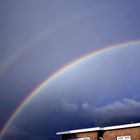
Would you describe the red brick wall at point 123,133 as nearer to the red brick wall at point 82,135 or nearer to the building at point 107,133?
the building at point 107,133

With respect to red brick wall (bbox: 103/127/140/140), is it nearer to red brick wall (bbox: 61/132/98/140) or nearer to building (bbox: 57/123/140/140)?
building (bbox: 57/123/140/140)

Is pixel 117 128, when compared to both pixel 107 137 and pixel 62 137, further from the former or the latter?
pixel 62 137

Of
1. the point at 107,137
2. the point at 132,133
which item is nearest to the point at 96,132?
the point at 107,137

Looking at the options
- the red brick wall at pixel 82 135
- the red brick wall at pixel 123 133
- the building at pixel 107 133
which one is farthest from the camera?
the red brick wall at pixel 82 135

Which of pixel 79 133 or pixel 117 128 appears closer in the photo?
pixel 117 128

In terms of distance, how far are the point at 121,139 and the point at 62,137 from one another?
9.50 metres

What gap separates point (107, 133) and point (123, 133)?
101 inches

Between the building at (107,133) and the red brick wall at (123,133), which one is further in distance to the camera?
the building at (107,133)

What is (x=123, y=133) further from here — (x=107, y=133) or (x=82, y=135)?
(x=82, y=135)

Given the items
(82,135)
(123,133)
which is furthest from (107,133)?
(82,135)

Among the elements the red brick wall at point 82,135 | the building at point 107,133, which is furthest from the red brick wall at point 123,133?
the red brick wall at point 82,135

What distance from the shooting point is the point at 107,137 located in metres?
45.1

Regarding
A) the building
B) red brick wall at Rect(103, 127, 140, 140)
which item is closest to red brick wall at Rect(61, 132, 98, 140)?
the building

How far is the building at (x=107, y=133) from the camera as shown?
139ft
